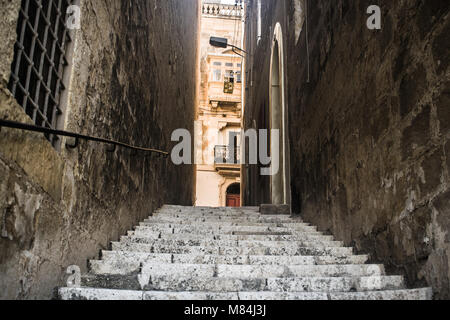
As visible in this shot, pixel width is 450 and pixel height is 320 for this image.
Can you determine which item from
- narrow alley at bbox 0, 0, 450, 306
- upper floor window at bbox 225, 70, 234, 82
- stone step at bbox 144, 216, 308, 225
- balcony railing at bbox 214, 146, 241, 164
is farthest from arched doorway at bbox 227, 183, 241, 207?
stone step at bbox 144, 216, 308, 225

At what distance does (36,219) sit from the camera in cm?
226

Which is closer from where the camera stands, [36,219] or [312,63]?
[36,219]

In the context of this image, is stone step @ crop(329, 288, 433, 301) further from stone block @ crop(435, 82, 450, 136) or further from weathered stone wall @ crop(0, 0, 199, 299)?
weathered stone wall @ crop(0, 0, 199, 299)

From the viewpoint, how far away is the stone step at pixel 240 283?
2785 mm

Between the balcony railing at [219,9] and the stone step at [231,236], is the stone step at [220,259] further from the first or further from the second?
the balcony railing at [219,9]

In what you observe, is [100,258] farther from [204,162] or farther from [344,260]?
[204,162]

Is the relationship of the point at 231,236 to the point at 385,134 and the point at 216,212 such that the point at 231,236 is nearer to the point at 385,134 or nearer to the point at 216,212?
the point at 385,134

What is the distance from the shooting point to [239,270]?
307cm

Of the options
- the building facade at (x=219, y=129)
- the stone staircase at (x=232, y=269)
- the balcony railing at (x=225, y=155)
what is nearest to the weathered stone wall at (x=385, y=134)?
the stone staircase at (x=232, y=269)

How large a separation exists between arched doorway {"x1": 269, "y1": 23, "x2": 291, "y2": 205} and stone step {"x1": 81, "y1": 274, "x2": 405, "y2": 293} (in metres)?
4.67

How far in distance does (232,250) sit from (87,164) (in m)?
1.31

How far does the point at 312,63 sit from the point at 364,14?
192 cm

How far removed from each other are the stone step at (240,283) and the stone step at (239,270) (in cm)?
11
